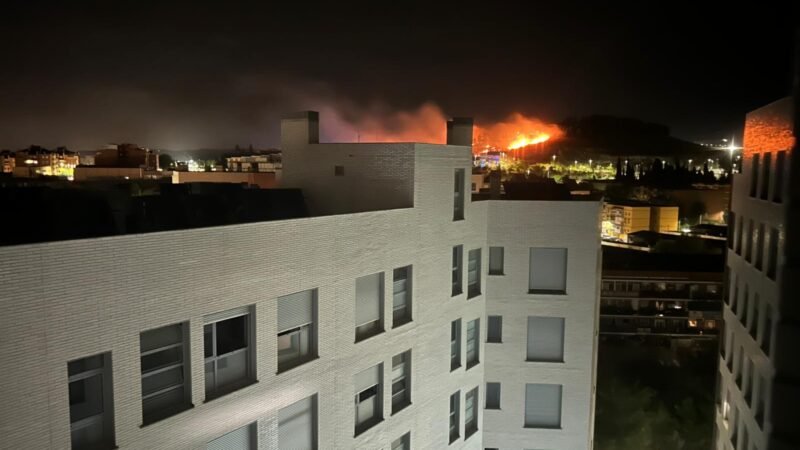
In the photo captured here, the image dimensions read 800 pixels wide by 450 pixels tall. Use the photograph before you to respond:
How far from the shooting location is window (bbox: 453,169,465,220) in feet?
71.7

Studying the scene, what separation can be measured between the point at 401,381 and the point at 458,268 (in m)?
5.04

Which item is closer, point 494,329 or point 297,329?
point 297,329

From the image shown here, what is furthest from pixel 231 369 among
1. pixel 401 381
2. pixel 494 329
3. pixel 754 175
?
pixel 754 175

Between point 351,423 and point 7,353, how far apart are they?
9622mm

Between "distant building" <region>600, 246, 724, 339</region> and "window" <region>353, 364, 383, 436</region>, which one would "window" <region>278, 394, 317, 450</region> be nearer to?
"window" <region>353, 364, 383, 436</region>

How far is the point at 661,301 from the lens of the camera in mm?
58719

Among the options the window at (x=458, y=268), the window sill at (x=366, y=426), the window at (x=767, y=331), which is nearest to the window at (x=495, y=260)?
the window at (x=458, y=268)

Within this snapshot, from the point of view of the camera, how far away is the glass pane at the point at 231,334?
41.7 ft

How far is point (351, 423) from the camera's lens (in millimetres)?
16438

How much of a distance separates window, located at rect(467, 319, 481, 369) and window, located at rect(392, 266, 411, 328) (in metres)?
5.50

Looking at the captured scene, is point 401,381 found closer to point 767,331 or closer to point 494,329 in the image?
point 494,329

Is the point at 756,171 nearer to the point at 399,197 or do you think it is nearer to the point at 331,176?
the point at 399,197

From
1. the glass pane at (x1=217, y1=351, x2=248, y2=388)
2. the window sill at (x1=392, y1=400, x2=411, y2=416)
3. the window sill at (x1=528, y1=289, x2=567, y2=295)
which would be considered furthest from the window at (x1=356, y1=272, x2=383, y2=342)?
the window sill at (x1=528, y1=289, x2=567, y2=295)

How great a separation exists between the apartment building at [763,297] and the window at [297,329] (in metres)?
16.7
